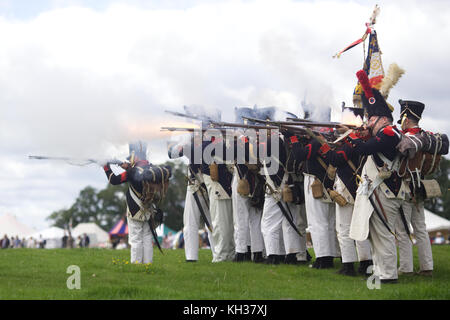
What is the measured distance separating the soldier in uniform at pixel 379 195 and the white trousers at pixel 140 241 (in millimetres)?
4078

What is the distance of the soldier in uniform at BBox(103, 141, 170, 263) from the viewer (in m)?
10.9

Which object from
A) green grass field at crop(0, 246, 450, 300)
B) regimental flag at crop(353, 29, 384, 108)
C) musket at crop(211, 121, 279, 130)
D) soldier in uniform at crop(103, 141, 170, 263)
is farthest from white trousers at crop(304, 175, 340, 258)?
soldier in uniform at crop(103, 141, 170, 263)

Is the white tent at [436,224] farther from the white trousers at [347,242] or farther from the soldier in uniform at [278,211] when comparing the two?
the white trousers at [347,242]

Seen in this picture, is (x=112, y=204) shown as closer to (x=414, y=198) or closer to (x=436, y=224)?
(x=436, y=224)

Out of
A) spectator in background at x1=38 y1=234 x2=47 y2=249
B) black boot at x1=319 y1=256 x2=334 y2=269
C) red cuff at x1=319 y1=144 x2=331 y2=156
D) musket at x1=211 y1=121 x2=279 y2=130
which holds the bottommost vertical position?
spectator in background at x1=38 y1=234 x2=47 y2=249

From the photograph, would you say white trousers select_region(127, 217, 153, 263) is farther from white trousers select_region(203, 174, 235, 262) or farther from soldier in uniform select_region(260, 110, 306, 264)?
soldier in uniform select_region(260, 110, 306, 264)

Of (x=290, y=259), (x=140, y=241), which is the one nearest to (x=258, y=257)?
(x=290, y=259)

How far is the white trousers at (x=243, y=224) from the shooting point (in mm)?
12320

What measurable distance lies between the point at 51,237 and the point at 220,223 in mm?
34622

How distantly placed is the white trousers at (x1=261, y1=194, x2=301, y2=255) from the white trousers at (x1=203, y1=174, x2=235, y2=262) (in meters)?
1.21
